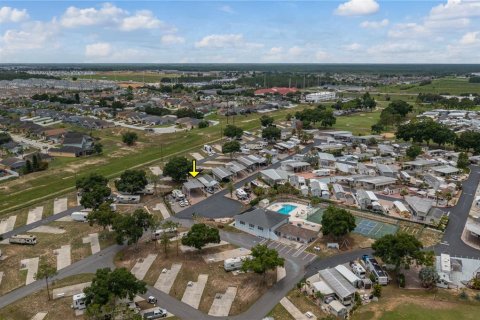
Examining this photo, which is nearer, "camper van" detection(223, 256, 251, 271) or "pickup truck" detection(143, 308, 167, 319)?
"pickup truck" detection(143, 308, 167, 319)

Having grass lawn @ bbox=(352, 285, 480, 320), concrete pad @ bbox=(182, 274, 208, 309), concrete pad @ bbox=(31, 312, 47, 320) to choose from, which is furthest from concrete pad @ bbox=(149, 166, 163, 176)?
grass lawn @ bbox=(352, 285, 480, 320)

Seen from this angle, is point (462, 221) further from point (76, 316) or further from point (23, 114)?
point (23, 114)

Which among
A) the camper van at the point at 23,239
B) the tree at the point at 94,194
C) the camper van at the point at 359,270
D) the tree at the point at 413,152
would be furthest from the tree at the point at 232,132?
the camper van at the point at 359,270

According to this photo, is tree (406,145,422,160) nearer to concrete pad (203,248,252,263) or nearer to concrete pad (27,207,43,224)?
concrete pad (203,248,252,263)

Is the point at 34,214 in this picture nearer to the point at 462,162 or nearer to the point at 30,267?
the point at 30,267

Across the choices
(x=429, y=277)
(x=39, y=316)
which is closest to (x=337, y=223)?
(x=429, y=277)
